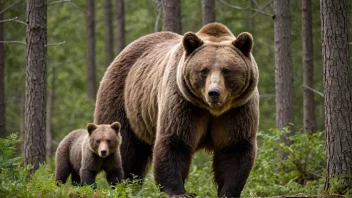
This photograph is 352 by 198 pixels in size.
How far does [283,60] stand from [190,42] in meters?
5.40

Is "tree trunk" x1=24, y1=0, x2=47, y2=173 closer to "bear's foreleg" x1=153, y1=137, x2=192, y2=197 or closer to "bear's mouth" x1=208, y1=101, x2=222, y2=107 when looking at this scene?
"bear's foreleg" x1=153, y1=137, x2=192, y2=197

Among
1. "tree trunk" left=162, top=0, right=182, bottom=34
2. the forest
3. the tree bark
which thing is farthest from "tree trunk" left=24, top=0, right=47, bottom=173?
the tree bark

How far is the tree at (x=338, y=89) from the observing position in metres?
7.80

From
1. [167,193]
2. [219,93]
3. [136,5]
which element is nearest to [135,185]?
Answer: [167,193]

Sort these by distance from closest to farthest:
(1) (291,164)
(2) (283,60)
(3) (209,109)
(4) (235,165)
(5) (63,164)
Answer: (3) (209,109) → (4) (235,165) → (5) (63,164) → (1) (291,164) → (2) (283,60)

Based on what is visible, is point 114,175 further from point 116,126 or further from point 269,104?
point 269,104

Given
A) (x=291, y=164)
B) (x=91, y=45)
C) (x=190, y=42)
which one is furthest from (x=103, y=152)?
(x=91, y=45)

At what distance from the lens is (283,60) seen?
1236cm

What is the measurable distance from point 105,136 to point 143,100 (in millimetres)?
790

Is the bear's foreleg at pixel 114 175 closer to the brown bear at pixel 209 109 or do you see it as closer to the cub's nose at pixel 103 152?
the cub's nose at pixel 103 152

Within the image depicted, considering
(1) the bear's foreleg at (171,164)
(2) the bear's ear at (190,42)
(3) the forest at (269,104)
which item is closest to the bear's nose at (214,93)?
(2) the bear's ear at (190,42)

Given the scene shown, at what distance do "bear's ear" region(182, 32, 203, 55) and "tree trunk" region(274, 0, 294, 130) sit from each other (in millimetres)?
5223

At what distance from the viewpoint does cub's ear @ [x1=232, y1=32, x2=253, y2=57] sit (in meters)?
7.23

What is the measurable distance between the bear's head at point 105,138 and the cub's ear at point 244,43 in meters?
2.60
